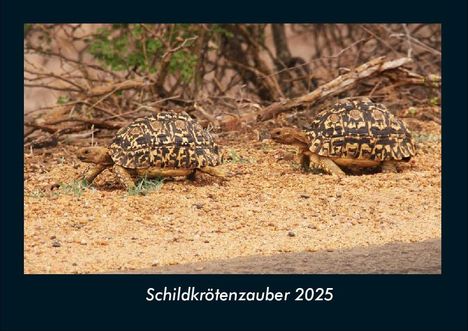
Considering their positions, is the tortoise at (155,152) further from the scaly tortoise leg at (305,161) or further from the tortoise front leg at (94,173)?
the scaly tortoise leg at (305,161)

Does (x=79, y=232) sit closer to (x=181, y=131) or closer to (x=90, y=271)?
(x=90, y=271)

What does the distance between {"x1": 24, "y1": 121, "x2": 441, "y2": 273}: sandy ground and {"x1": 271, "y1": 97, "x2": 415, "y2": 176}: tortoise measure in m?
0.20

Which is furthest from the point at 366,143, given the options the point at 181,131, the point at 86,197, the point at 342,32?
the point at 342,32

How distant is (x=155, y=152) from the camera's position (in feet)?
28.2

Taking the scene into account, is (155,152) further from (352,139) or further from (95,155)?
(352,139)

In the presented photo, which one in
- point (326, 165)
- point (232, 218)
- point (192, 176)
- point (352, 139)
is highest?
point (352, 139)

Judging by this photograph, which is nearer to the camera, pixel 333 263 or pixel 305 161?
pixel 333 263

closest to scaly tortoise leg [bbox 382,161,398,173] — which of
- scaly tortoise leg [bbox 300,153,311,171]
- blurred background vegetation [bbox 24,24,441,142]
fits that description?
scaly tortoise leg [bbox 300,153,311,171]

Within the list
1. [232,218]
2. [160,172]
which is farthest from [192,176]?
[232,218]

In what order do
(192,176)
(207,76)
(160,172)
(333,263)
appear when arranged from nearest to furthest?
(333,263) < (160,172) < (192,176) < (207,76)

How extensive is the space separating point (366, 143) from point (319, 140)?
0.44m

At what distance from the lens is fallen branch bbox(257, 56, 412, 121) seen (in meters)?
10.9

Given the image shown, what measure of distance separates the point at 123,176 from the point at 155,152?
0.35m

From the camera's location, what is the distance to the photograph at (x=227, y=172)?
686cm
